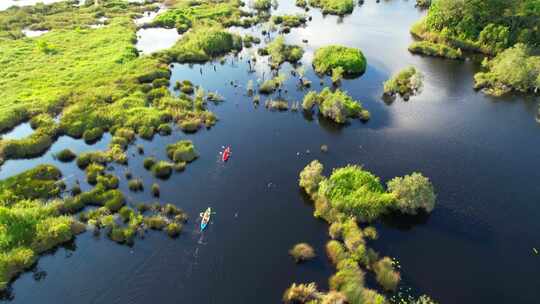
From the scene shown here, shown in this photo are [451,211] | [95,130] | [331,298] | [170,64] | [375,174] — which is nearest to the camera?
[331,298]

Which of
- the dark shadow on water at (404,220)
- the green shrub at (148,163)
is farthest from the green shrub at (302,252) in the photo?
the green shrub at (148,163)

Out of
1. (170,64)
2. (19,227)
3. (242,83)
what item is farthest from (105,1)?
(19,227)

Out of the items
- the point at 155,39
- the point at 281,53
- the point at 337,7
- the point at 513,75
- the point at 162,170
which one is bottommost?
the point at 162,170

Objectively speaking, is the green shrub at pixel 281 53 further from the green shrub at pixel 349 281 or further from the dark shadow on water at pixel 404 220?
the green shrub at pixel 349 281

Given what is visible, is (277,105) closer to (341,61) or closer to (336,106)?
(336,106)

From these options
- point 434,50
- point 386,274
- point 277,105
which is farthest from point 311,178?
point 434,50

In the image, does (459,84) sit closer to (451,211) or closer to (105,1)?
(451,211)
